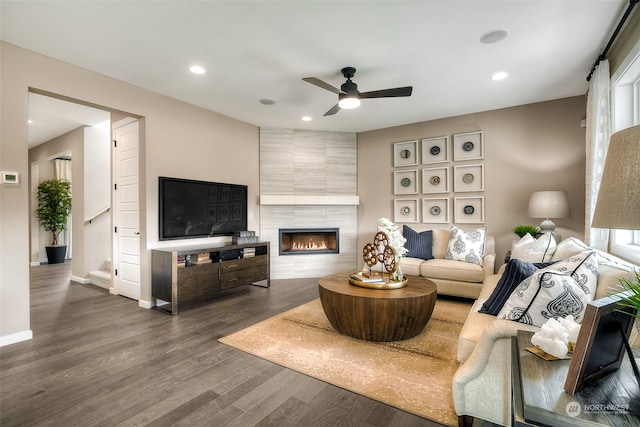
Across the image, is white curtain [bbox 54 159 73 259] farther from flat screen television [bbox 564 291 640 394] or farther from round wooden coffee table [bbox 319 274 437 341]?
flat screen television [bbox 564 291 640 394]

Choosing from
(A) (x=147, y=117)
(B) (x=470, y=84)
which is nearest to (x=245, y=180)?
(A) (x=147, y=117)

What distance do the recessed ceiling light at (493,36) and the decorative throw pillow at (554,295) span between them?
201cm

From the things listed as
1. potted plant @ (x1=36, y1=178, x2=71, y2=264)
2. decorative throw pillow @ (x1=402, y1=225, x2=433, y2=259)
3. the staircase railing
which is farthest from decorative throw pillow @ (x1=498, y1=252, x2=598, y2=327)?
potted plant @ (x1=36, y1=178, x2=71, y2=264)

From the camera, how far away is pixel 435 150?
504 cm

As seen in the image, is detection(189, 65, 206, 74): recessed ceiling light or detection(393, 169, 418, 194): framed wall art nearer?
detection(189, 65, 206, 74): recessed ceiling light

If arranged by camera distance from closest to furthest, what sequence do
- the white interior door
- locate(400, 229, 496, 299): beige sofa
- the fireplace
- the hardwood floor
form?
the hardwood floor < locate(400, 229, 496, 299): beige sofa < the white interior door < the fireplace

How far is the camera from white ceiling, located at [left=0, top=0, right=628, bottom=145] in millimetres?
2316

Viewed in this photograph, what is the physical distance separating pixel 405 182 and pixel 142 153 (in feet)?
13.3

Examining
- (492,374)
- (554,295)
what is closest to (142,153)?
(492,374)

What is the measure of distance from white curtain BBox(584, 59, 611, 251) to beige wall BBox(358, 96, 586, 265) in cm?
114

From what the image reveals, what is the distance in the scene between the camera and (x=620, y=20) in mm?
2424

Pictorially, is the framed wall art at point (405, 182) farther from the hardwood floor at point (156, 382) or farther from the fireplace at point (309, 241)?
the hardwood floor at point (156, 382)

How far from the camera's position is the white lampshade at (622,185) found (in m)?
0.79

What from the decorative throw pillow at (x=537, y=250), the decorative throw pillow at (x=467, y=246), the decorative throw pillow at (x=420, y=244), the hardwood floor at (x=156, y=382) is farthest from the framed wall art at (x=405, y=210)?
the hardwood floor at (x=156, y=382)
